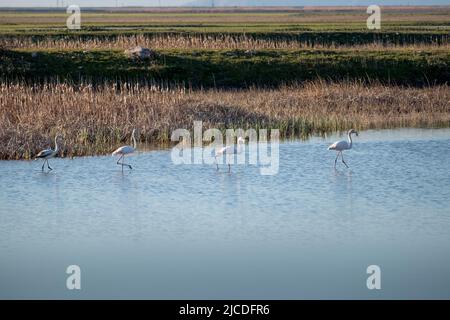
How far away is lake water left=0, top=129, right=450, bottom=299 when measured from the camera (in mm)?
9719

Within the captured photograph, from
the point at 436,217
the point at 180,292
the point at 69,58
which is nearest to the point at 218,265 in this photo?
the point at 180,292

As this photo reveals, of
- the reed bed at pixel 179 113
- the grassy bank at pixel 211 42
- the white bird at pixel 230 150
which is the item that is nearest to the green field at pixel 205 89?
the reed bed at pixel 179 113

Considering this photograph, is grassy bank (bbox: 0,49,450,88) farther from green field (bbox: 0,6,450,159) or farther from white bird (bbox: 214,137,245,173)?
white bird (bbox: 214,137,245,173)

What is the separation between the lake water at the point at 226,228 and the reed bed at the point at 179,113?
1155 millimetres

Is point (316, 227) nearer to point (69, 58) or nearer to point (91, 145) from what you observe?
point (91, 145)

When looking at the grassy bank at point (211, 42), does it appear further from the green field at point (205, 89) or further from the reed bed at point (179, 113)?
→ the reed bed at point (179, 113)

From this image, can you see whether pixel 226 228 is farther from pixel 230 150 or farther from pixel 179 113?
pixel 179 113

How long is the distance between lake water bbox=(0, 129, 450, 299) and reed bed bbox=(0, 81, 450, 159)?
1155mm

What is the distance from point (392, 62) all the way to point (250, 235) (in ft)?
65.8

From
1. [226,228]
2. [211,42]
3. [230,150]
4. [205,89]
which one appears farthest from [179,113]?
[211,42]

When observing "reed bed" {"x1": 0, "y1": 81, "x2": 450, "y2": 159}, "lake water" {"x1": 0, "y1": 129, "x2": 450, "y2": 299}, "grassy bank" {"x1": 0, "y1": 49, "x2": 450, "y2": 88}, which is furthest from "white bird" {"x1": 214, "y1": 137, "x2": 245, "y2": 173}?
"grassy bank" {"x1": 0, "y1": 49, "x2": 450, "y2": 88}
